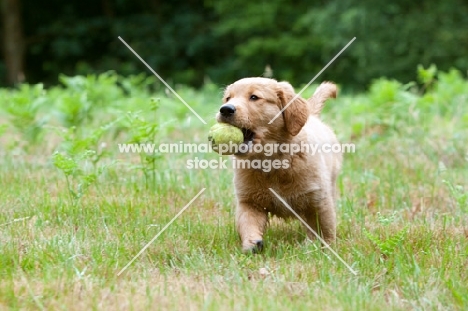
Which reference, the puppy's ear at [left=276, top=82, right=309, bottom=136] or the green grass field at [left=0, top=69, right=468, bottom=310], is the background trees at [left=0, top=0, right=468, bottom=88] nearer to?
the green grass field at [left=0, top=69, right=468, bottom=310]

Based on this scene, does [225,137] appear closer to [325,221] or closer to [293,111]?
[293,111]

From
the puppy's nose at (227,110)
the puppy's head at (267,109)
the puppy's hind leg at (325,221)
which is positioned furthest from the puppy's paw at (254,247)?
the puppy's nose at (227,110)

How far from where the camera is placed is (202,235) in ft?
12.4

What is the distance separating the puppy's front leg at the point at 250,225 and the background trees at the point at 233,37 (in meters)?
12.0

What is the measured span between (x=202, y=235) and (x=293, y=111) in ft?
2.78

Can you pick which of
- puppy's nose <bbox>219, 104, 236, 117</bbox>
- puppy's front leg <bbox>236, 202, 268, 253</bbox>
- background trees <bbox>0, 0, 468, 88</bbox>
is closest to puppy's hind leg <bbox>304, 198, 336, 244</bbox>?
puppy's front leg <bbox>236, 202, 268, 253</bbox>

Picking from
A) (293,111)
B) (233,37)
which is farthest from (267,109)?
(233,37)

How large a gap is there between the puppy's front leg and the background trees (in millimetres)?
11957

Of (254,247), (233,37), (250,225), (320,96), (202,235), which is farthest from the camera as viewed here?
(233,37)

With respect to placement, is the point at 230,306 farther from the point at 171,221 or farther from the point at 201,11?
the point at 201,11

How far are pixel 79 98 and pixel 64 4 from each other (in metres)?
15.7

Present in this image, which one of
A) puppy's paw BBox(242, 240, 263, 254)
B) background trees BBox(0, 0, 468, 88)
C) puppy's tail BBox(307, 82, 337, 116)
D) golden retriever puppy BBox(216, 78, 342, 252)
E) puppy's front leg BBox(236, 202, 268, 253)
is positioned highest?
background trees BBox(0, 0, 468, 88)

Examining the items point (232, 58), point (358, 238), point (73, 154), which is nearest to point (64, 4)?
point (232, 58)

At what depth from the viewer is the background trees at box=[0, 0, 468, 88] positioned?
50.9ft
